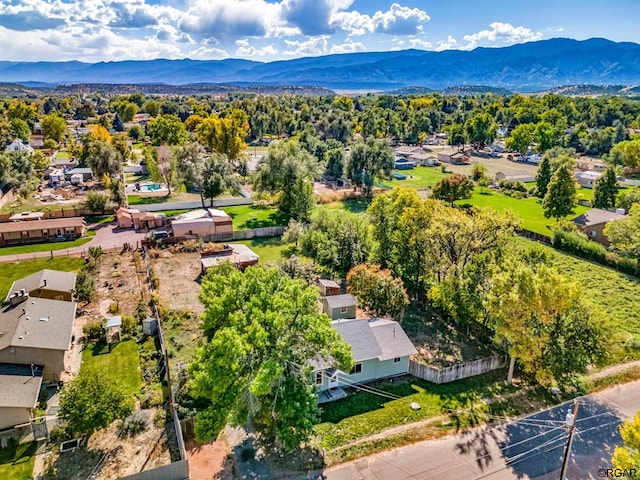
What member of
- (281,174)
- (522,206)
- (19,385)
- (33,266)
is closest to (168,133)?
(281,174)

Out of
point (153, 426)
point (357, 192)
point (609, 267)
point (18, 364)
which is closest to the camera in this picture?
point (153, 426)

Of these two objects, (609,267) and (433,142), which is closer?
(609,267)

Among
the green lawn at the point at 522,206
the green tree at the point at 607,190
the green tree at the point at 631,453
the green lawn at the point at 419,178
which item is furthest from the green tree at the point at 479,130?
the green tree at the point at 631,453

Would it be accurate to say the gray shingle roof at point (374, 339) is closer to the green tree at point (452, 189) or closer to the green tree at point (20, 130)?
the green tree at point (452, 189)

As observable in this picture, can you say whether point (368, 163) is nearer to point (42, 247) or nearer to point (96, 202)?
point (96, 202)

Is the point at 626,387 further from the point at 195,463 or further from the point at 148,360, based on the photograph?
the point at 148,360

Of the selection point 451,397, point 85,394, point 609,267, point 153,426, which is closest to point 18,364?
point 85,394

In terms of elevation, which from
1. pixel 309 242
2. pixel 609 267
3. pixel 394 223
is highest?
pixel 394 223
